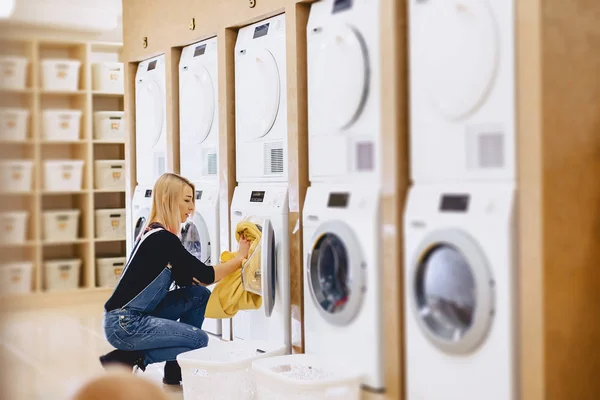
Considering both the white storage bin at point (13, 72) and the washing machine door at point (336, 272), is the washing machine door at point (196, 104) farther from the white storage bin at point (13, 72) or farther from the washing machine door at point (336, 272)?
the white storage bin at point (13, 72)

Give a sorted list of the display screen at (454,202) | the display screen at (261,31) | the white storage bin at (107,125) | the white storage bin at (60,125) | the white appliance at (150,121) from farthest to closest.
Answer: the white storage bin at (107,125) < the white appliance at (150,121) < the display screen at (261,31) < the display screen at (454,202) < the white storage bin at (60,125)

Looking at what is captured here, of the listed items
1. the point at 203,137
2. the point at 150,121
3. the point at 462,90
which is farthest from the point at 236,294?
the point at 150,121

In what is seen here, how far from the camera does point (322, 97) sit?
3311 mm

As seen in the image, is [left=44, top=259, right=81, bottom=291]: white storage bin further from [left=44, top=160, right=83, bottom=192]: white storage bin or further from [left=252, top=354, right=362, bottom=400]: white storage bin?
[left=252, top=354, right=362, bottom=400]: white storage bin

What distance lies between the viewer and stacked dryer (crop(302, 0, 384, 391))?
298 cm

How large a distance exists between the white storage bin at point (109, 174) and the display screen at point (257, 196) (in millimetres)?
2568

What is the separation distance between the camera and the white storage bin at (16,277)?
443mm

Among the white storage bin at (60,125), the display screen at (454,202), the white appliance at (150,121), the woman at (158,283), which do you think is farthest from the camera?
the white appliance at (150,121)

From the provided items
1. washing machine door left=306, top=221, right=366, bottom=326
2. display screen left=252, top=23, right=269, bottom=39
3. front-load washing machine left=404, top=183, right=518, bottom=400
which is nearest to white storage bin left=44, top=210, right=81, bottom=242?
front-load washing machine left=404, top=183, right=518, bottom=400

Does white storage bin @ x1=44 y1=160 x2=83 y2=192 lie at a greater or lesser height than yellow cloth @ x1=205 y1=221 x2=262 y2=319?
greater

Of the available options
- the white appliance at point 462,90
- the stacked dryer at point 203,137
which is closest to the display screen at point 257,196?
the stacked dryer at point 203,137

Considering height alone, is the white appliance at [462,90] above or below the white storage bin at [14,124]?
above

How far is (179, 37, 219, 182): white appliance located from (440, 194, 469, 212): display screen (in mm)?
2062

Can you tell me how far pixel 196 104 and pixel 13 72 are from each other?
416cm
